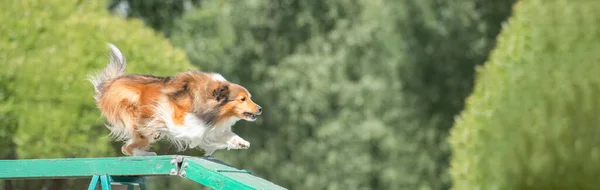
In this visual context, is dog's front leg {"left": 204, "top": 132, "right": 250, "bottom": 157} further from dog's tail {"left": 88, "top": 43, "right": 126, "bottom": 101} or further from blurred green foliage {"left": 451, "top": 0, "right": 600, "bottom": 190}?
blurred green foliage {"left": 451, "top": 0, "right": 600, "bottom": 190}

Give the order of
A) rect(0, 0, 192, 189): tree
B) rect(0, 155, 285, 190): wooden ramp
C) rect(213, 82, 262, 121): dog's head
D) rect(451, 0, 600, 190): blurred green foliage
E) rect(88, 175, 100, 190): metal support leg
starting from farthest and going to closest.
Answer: rect(0, 0, 192, 189): tree < rect(451, 0, 600, 190): blurred green foliage < rect(88, 175, 100, 190): metal support leg < rect(213, 82, 262, 121): dog's head < rect(0, 155, 285, 190): wooden ramp

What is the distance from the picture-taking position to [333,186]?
21.9 m

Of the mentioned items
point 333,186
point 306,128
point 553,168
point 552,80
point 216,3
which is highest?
point 216,3

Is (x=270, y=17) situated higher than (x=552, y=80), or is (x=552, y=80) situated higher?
(x=270, y=17)

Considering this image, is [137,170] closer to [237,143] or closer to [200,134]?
[200,134]

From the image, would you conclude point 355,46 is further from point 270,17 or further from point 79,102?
point 79,102

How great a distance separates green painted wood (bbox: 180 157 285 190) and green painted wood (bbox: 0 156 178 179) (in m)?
0.10

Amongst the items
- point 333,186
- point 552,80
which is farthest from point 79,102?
point 333,186

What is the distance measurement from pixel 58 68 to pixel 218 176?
224 inches

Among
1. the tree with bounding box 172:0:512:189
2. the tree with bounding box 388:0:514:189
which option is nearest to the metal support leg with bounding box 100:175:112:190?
the tree with bounding box 172:0:512:189

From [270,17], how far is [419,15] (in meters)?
3.37

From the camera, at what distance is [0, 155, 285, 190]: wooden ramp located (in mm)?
6074

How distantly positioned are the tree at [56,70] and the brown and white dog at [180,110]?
4232mm

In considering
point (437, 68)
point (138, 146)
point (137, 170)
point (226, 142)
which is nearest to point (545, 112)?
point (226, 142)
